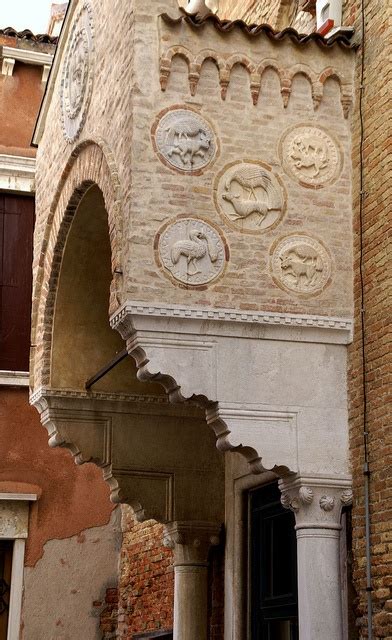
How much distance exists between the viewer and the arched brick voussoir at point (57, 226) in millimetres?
8555

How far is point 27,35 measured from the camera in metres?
13.3

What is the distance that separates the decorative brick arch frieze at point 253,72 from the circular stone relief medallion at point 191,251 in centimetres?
99

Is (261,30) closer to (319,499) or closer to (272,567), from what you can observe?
(319,499)

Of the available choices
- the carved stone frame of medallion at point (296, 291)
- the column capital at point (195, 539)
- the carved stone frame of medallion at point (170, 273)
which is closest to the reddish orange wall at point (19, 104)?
the column capital at point (195, 539)

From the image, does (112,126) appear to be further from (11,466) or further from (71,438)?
(11,466)

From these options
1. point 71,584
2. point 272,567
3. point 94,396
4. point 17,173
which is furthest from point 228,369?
point 17,173

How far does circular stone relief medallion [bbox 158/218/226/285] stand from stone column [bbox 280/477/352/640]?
4.94 feet

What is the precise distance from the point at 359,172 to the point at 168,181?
1.36 m

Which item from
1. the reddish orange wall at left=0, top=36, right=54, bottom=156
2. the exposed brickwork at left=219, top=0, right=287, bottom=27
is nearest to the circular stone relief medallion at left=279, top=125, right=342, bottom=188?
the exposed brickwork at left=219, top=0, right=287, bottom=27

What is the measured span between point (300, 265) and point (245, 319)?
1.89 feet

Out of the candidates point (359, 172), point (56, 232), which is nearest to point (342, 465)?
point (359, 172)

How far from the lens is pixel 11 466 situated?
12.3 m

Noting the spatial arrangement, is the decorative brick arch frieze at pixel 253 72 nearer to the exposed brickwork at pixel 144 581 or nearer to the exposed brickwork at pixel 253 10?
the exposed brickwork at pixel 253 10

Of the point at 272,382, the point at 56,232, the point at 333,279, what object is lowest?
the point at 272,382
